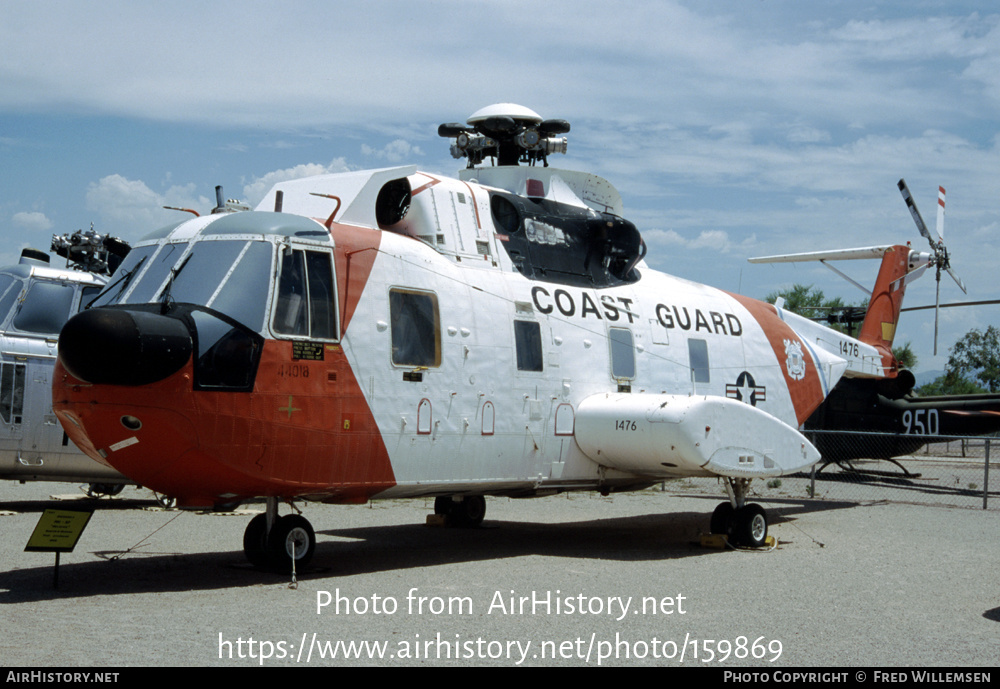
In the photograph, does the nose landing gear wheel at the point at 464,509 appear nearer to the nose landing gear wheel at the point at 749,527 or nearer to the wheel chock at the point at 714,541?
the wheel chock at the point at 714,541

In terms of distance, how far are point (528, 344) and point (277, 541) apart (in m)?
3.67

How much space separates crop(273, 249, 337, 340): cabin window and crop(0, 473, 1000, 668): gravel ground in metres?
2.41

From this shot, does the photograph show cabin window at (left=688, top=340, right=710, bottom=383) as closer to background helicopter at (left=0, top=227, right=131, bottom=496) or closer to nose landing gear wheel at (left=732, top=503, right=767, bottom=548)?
nose landing gear wheel at (left=732, top=503, right=767, bottom=548)

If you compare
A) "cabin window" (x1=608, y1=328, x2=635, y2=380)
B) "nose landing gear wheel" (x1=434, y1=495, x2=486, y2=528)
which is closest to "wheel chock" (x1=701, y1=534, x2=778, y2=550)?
"cabin window" (x1=608, y1=328, x2=635, y2=380)

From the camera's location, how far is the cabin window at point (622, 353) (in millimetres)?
12742

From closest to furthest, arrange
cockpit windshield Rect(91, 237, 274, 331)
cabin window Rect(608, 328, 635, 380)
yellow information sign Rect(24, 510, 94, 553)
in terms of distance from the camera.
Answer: yellow information sign Rect(24, 510, 94, 553), cockpit windshield Rect(91, 237, 274, 331), cabin window Rect(608, 328, 635, 380)

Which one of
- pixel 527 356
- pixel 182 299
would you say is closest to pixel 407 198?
pixel 527 356

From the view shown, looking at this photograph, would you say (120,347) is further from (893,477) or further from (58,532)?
(893,477)

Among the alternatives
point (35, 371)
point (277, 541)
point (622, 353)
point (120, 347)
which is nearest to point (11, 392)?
point (35, 371)

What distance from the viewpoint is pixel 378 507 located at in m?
18.2

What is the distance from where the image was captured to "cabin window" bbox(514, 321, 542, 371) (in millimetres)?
11555

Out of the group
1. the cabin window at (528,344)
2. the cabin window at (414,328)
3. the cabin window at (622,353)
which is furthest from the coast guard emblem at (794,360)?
the cabin window at (414,328)

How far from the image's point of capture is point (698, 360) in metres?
14.0

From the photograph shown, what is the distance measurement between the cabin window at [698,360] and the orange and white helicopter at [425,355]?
43 millimetres
